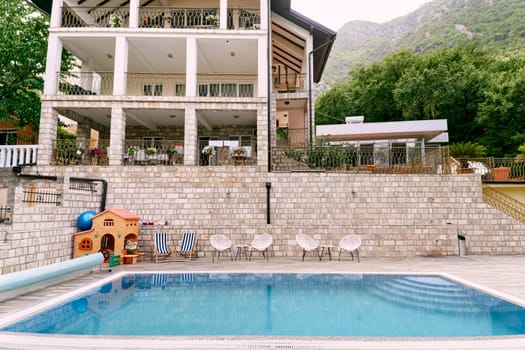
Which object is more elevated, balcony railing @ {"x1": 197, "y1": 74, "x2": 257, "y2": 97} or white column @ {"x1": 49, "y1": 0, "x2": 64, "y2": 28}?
white column @ {"x1": 49, "y1": 0, "x2": 64, "y2": 28}

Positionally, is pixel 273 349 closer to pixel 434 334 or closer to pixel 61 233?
pixel 434 334

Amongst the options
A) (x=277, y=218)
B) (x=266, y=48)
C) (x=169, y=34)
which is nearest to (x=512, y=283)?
(x=277, y=218)

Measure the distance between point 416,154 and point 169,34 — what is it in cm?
1231

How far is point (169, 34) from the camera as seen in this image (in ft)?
43.2

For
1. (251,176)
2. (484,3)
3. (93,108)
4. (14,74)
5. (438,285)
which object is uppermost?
(484,3)

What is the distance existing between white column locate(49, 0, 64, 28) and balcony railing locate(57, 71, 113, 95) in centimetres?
208

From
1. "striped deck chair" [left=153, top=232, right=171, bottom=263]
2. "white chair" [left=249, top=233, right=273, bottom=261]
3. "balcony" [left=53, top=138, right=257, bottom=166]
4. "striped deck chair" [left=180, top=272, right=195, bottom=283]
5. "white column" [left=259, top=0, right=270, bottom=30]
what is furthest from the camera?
"white column" [left=259, top=0, right=270, bottom=30]

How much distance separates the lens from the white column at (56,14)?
43.2ft

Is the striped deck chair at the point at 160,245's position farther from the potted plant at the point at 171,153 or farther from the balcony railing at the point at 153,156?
the potted plant at the point at 171,153

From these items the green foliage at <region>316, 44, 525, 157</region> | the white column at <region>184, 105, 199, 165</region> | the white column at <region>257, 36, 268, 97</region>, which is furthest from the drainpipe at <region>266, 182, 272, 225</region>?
the green foliage at <region>316, 44, 525, 157</region>

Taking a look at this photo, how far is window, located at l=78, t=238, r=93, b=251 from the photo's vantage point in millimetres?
8359

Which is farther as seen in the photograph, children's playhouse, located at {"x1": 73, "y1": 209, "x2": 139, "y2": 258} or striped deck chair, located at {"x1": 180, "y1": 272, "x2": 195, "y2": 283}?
children's playhouse, located at {"x1": 73, "y1": 209, "x2": 139, "y2": 258}

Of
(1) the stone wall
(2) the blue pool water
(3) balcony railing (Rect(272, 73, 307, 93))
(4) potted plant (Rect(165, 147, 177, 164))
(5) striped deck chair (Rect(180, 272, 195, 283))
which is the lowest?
(5) striped deck chair (Rect(180, 272, 195, 283))

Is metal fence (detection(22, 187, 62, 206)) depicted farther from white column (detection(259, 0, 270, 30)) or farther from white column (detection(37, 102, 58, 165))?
white column (detection(259, 0, 270, 30))
